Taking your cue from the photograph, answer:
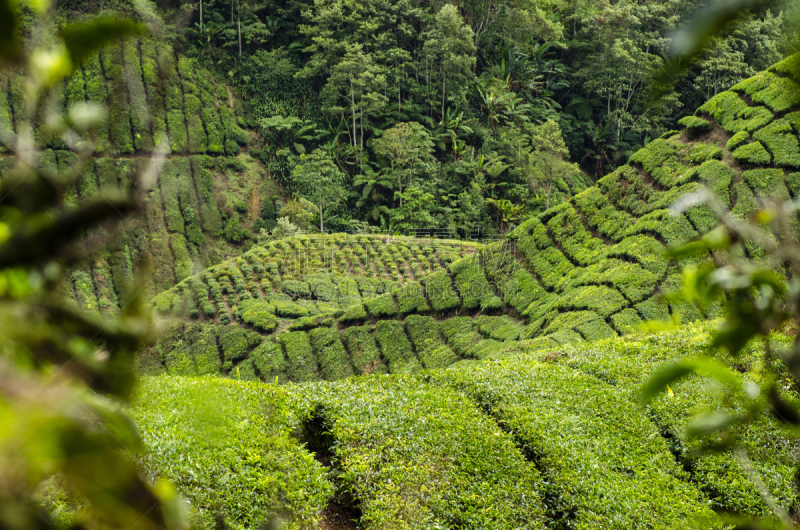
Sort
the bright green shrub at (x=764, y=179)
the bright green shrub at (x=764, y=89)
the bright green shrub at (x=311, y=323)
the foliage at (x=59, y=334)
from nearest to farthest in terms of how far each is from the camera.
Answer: the foliage at (x=59, y=334), the bright green shrub at (x=764, y=179), the bright green shrub at (x=764, y=89), the bright green shrub at (x=311, y=323)

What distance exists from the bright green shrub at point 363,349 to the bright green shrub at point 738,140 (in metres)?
8.67

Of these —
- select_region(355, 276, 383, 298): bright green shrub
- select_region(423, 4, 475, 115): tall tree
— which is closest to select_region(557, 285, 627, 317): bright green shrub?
select_region(355, 276, 383, 298): bright green shrub

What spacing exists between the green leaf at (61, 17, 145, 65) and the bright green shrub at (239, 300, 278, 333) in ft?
45.7

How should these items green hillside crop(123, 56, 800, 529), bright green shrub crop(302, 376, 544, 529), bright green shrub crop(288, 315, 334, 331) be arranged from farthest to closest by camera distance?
bright green shrub crop(288, 315, 334, 331) → bright green shrub crop(302, 376, 544, 529) → green hillside crop(123, 56, 800, 529)

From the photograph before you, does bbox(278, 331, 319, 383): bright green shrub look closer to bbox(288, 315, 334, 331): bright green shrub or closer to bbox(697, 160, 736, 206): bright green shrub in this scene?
bbox(288, 315, 334, 331): bright green shrub

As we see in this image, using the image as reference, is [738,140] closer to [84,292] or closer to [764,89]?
[764,89]

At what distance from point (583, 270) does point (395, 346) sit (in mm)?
4441

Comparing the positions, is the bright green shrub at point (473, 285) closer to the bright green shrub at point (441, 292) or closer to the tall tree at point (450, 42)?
the bright green shrub at point (441, 292)

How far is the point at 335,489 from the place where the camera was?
3.87 metres

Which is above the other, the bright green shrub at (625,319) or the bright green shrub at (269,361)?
the bright green shrub at (625,319)

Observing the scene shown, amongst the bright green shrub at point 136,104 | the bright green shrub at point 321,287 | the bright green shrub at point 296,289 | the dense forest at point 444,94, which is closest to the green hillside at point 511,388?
the bright green shrub at point 136,104

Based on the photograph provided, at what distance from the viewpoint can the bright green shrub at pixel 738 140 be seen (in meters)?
11.4

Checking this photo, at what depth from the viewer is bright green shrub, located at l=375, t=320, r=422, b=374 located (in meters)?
11.7

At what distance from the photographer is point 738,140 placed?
1143 centimetres
